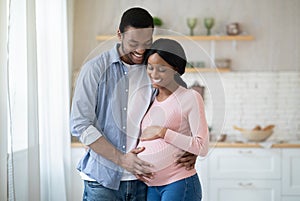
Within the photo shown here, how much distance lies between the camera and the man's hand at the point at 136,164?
144cm

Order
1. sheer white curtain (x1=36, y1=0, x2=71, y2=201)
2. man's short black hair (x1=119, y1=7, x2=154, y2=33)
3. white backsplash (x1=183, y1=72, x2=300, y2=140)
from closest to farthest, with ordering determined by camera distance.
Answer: man's short black hair (x1=119, y1=7, x2=154, y2=33), sheer white curtain (x1=36, y1=0, x2=71, y2=201), white backsplash (x1=183, y1=72, x2=300, y2=140)

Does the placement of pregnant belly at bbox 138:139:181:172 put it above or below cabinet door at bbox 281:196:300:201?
above

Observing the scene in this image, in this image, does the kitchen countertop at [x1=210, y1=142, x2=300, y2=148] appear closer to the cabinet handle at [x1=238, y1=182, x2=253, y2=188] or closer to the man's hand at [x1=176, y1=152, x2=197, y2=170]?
the cabinet handle at [x1=238, y1=182, x2=253, y2=188]

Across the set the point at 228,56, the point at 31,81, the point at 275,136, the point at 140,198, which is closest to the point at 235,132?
the point at 275,136

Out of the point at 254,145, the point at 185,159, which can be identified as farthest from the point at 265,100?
the point at 185,159

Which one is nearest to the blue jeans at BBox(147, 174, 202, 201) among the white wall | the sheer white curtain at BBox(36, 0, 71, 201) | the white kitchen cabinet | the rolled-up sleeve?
the rolled-up sleeve

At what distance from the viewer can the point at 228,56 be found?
11.4 ft

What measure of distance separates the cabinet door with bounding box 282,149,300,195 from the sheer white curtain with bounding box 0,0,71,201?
128cm

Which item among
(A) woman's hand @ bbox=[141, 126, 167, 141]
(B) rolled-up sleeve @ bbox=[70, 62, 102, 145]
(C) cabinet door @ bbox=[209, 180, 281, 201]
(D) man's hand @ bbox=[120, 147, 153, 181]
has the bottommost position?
(C) cabinet door @ bbox=[209, 180, 281, 201]

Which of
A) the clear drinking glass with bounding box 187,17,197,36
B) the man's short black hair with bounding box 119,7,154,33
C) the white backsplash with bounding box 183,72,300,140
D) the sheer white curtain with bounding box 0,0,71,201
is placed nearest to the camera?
the man's short black hair with bounding box 119,7,154,33

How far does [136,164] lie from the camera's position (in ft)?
4.73

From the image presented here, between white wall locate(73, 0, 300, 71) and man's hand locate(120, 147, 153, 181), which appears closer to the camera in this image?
man's hand locate(120, 147, 153, 181)

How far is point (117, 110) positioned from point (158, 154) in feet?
0.54

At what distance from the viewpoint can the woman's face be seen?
1391 millimetres
